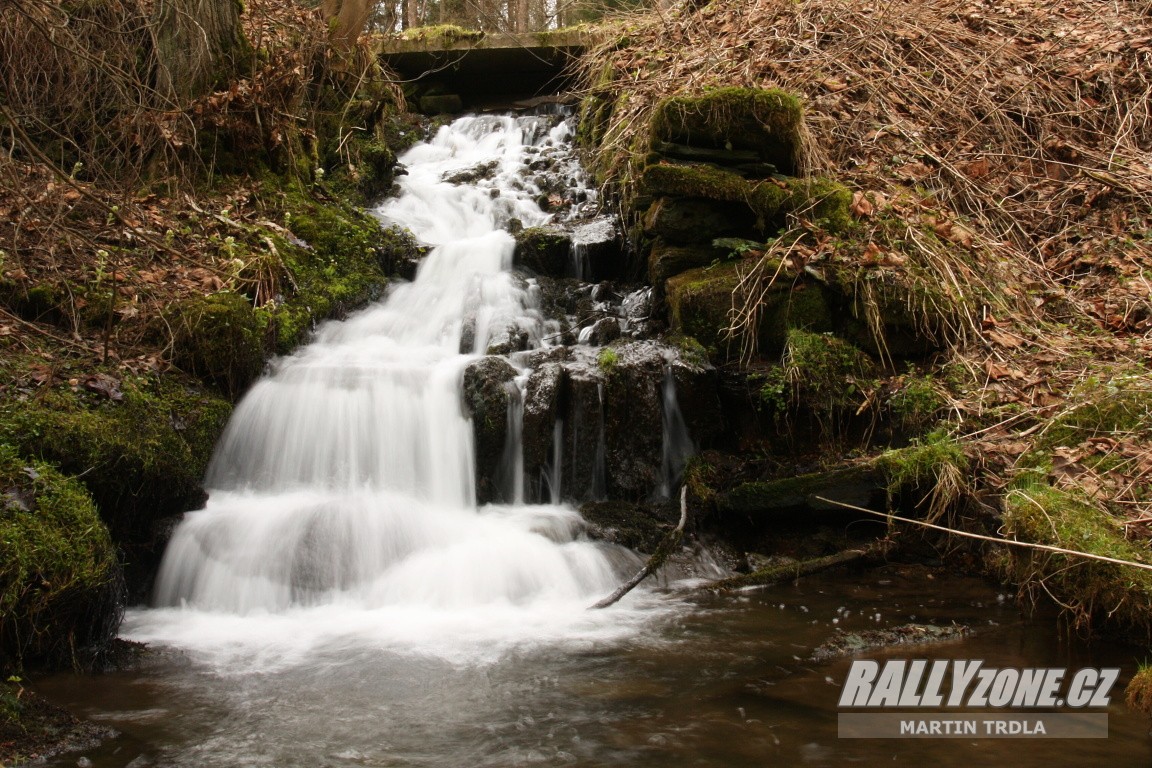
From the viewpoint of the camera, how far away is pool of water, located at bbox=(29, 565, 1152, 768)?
3.35 metres

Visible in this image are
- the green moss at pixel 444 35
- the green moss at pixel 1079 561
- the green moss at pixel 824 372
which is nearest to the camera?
the green moss at pixel 1079 561

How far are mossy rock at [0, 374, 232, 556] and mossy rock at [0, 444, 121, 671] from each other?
0.24 meters

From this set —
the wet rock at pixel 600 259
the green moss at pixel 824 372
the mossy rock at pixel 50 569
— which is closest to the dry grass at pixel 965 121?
the wet rock at pixel 600 259

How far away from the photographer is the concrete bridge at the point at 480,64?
13828 mm

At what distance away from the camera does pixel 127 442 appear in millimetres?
5129

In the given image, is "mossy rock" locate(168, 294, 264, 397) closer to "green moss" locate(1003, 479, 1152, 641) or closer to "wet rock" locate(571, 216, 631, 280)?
"wet rock" locate(571, 216, 631, 280)

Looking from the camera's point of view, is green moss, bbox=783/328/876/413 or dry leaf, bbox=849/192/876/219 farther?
dry leaf, bbox=849/192/876/219

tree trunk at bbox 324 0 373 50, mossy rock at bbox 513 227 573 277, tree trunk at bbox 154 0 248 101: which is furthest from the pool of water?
tree trunk at bbox 324 0 373 50

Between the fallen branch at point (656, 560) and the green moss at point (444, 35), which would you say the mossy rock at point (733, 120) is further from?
the green moss at point (444, 35)

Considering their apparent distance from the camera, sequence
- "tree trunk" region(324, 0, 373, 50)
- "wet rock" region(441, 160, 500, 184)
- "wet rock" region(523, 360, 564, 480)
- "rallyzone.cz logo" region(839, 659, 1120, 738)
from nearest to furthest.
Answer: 1. "rallyzone.cz logo" region(839, 659, 1120, 738)
2. "wet rock" region(523, 360, 564, 480)
3. "tree trunk" region(324, 0, 373, 50)
4. "wet rock" region(441, 160, 500, 184)

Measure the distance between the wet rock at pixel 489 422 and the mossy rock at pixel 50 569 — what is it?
270 cm

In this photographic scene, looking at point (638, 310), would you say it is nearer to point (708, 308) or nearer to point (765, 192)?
point (708, 308)

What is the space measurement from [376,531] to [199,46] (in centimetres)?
559

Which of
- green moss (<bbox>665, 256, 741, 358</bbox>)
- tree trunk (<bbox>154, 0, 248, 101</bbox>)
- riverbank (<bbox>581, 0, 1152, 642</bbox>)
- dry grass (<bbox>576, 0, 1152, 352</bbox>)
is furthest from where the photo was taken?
tree trunk (<bbox>154, 0, 248, 101</bbox>)
